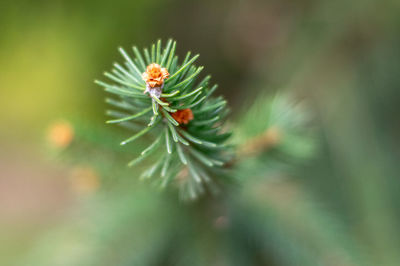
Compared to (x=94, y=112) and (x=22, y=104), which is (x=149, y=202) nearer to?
(x=94, y=112)

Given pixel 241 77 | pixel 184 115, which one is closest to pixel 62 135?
pixel 184 115

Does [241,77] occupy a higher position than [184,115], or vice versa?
[241,77]

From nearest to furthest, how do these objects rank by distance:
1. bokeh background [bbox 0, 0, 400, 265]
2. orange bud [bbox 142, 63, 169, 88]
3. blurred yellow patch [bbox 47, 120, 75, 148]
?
orange bud [bbox 142, 63, 169, 88]
blurred yellow patch [bbox 47, 120, 75, 148]
bokeh background [bbox 0, 0, 400, 265]

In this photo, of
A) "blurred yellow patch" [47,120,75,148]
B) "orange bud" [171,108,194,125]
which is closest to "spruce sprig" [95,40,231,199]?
"orange bud" [171,108,194,125]

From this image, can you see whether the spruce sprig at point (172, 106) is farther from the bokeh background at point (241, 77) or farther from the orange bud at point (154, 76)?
the bokeh background at point (241, 77)

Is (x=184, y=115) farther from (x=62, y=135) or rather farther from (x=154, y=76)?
(x=62, y=135)

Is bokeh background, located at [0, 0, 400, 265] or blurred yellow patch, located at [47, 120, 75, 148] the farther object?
bokeh background, located at [0, 0, 400, 265]

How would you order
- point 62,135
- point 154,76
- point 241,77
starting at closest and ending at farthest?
point 154,76 → point 62,135 → point 241,77

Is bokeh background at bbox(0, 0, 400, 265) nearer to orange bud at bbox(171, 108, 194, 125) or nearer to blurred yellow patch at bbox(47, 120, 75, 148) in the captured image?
blurred yellow patch at bbox(47, 120, 75, 148)
